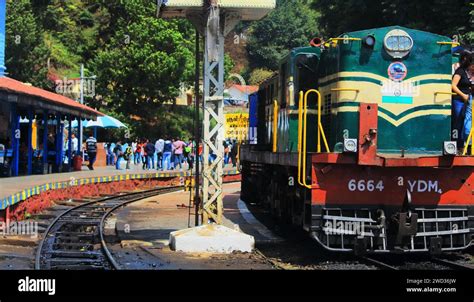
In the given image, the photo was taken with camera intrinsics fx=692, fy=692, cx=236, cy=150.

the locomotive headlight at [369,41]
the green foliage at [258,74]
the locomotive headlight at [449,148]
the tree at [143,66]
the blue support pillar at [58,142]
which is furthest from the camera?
the green foliage at [258,74]

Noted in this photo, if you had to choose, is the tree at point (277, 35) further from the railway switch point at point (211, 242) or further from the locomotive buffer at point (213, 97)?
the railway switch point at point (211, 242)

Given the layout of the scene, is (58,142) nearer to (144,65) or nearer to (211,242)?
(144,65)

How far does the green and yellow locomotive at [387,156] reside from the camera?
33.4 feet

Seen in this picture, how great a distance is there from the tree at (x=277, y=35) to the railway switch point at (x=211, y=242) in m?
82.4

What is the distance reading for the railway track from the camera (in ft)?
35.4

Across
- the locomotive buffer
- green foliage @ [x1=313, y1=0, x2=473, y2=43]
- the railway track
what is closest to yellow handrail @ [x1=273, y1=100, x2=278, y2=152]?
the locomotive buffer

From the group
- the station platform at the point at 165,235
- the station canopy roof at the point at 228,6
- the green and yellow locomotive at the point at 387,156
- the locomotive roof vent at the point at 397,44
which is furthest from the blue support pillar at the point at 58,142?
the locomotive roof vent at the point at 397,44

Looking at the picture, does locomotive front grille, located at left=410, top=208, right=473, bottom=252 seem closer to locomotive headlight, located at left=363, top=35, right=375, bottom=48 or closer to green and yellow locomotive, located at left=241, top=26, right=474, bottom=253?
green and yellow locomotive, located at left=241, top=26, right=474, bottom=253

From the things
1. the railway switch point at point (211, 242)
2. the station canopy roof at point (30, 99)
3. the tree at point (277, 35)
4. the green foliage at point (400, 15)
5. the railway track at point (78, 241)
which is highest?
the tree at point (277, 35)

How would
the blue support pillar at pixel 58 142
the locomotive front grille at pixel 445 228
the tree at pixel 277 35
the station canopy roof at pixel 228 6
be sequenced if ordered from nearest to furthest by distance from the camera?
the locomotive front grille at pixel 445 228, the station canopy roof at pixel 228 6, the blue support pillar at pixel 58 142, the tree at pixel 277 35

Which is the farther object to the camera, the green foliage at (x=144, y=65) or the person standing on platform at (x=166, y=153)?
the green foliage at (x=144, y=65)

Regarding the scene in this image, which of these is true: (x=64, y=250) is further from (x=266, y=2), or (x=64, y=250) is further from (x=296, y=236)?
(x=266, y=2)

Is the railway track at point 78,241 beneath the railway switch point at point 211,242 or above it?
beneath
